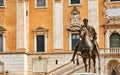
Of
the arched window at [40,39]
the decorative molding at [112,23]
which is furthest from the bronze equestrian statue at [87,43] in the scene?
the arched window at [40,39]

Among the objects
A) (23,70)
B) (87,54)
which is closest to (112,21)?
(23,70)

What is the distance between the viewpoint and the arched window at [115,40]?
137ft

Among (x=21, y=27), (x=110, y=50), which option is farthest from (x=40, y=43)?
(x=110, y=50)

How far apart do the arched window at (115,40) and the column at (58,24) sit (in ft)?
15.6

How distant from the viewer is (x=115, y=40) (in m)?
41.9

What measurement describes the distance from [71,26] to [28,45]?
181 inches

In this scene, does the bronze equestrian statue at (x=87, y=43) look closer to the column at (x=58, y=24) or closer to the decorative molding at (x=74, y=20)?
the column at (x=58, y=24)

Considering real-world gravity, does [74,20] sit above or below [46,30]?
above

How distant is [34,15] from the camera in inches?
1713

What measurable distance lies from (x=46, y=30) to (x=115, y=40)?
264 inches

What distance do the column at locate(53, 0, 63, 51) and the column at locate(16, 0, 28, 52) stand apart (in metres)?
2.84

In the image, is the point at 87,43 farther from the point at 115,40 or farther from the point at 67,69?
the point at 115,40

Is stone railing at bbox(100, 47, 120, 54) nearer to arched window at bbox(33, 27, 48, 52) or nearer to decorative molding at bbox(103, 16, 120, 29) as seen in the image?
decorative molding at bbox(103, 16, 120, 29)

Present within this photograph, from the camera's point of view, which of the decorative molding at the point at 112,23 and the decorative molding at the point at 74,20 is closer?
the decorative molding at the point at 112,23
